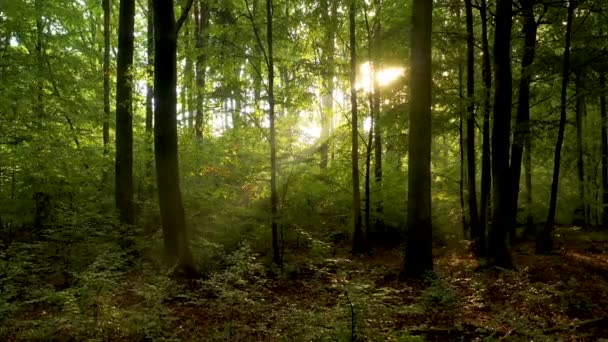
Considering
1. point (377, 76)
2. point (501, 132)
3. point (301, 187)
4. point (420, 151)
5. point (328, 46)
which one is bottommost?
point (301, 187)

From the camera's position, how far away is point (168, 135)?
30.5ft

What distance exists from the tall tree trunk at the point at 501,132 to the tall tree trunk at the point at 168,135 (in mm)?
6505

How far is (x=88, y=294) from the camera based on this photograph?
21.2 feet

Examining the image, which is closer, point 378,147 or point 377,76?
point 377,76

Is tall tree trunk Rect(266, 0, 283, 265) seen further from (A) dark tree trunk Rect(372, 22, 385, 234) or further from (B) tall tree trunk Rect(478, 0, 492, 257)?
(B) tall tree trunk Rect(478, 0, 492, 257)

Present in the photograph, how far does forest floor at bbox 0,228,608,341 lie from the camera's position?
5449 mm

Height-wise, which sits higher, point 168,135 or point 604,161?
point 168,135

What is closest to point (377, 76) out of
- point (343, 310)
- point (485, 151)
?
point (485, 151)

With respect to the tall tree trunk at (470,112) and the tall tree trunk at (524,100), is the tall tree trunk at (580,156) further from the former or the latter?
the tall tree trunk at (470,112)

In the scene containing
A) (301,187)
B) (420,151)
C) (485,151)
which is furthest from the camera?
(301,187)

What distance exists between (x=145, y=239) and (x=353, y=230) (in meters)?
5.76

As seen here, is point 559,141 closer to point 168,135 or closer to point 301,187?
point 301,187

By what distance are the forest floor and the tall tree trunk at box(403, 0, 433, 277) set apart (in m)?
0.70

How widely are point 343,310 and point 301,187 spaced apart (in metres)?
7.91
